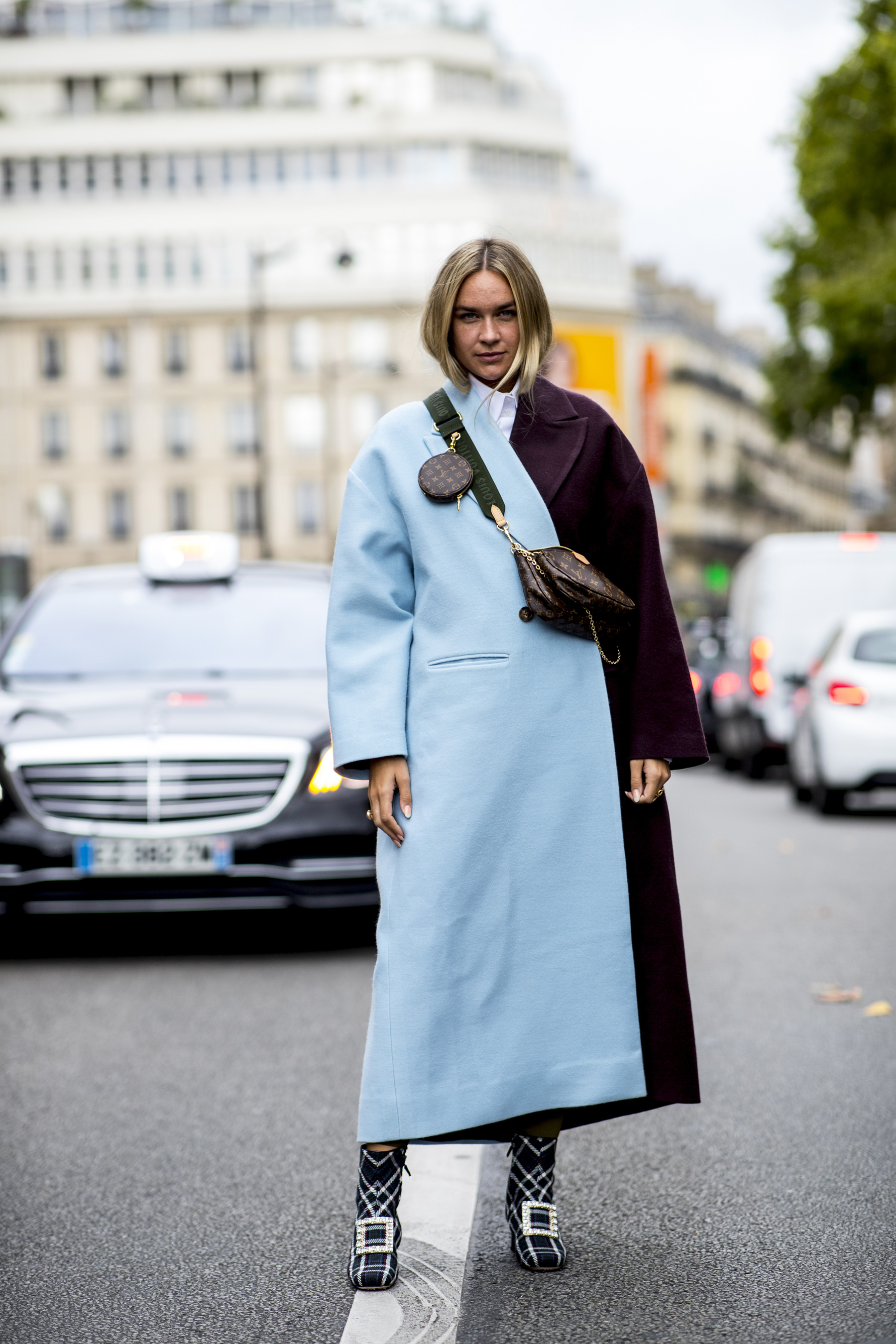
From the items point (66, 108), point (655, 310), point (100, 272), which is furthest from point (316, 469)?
point (655, 310)

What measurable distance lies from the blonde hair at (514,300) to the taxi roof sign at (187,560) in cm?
513

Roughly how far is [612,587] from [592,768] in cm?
33

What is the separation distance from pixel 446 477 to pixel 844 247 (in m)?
32.4

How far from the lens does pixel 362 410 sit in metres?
76.3

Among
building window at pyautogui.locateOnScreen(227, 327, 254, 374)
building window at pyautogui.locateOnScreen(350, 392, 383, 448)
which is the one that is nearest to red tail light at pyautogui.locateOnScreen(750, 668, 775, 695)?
building window at pyautogui.locateOnScreen(350, 392, 383, 448)

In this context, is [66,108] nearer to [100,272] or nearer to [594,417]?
[100,272]

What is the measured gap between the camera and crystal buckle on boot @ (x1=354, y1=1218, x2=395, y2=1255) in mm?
3664

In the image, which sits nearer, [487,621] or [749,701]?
[487,621]

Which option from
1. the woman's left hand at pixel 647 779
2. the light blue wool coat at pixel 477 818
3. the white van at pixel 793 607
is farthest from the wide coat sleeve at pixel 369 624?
the white van at pixel 793 607

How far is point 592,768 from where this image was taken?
3.73 m

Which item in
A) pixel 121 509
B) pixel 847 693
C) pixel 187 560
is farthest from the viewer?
pixel 121 509

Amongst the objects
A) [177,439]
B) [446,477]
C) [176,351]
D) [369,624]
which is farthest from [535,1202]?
[177,439]

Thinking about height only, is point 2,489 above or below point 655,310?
below

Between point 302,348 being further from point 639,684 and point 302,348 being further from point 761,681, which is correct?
point 639,684
